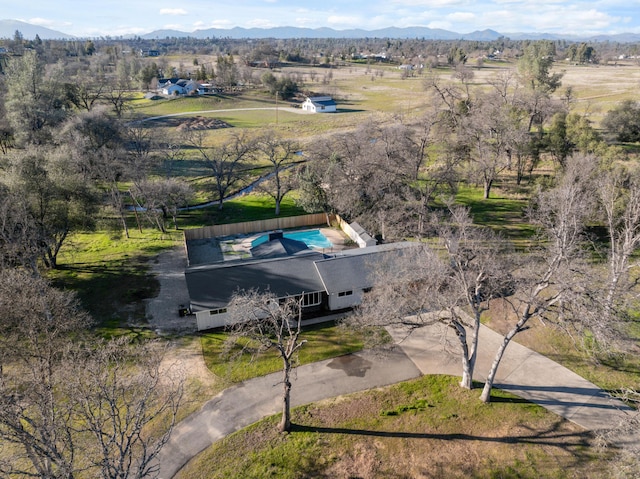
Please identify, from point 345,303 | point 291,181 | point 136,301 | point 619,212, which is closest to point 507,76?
point 619,212

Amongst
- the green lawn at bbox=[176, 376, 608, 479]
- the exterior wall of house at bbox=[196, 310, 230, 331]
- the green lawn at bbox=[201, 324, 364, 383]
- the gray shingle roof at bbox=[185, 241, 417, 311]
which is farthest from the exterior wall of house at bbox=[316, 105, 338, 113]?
the green lawn at bbox=[176, 376, 608, 479]

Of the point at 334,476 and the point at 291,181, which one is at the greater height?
the point at 291,181

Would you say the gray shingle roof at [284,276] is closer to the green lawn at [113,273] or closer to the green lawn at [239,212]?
the green lawn at [113,273]

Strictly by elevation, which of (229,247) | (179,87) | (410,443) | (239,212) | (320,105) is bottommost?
(410,443)

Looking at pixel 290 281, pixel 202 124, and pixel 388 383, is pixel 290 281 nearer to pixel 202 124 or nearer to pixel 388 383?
pixel 388 383

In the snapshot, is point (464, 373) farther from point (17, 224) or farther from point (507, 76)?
point (507, 76)

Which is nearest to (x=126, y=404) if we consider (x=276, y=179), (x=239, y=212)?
(x=239, y=212)
